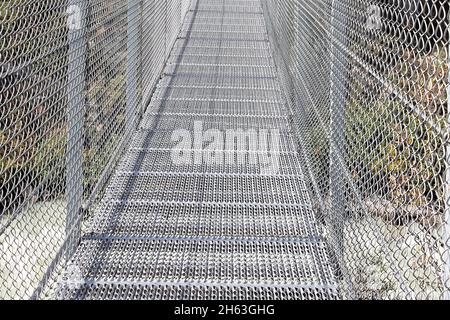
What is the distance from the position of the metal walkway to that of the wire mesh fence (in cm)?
18

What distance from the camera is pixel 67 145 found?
235 cm

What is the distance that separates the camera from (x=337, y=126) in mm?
2588

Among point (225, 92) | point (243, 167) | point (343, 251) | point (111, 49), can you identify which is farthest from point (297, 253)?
point (225, 92)

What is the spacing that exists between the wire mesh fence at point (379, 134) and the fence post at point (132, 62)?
99 cm

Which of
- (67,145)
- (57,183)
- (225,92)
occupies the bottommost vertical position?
(225,92)

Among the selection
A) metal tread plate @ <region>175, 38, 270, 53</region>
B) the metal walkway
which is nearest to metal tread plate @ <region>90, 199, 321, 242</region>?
the metal walkway

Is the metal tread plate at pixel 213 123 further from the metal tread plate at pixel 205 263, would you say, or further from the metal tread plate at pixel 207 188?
the metal tread plate at pixel 205 263

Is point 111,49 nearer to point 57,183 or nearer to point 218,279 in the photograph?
Answer: point 57,183

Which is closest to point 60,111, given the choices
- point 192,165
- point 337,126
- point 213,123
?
point 337,126

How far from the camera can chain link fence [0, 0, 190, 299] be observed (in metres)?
1.84

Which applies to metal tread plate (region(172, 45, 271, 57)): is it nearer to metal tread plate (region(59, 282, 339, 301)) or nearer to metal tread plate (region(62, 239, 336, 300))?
metal tread plate (region(62, 239, 336, 300))

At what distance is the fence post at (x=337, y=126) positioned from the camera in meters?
2.47

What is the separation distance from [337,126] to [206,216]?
780mm
